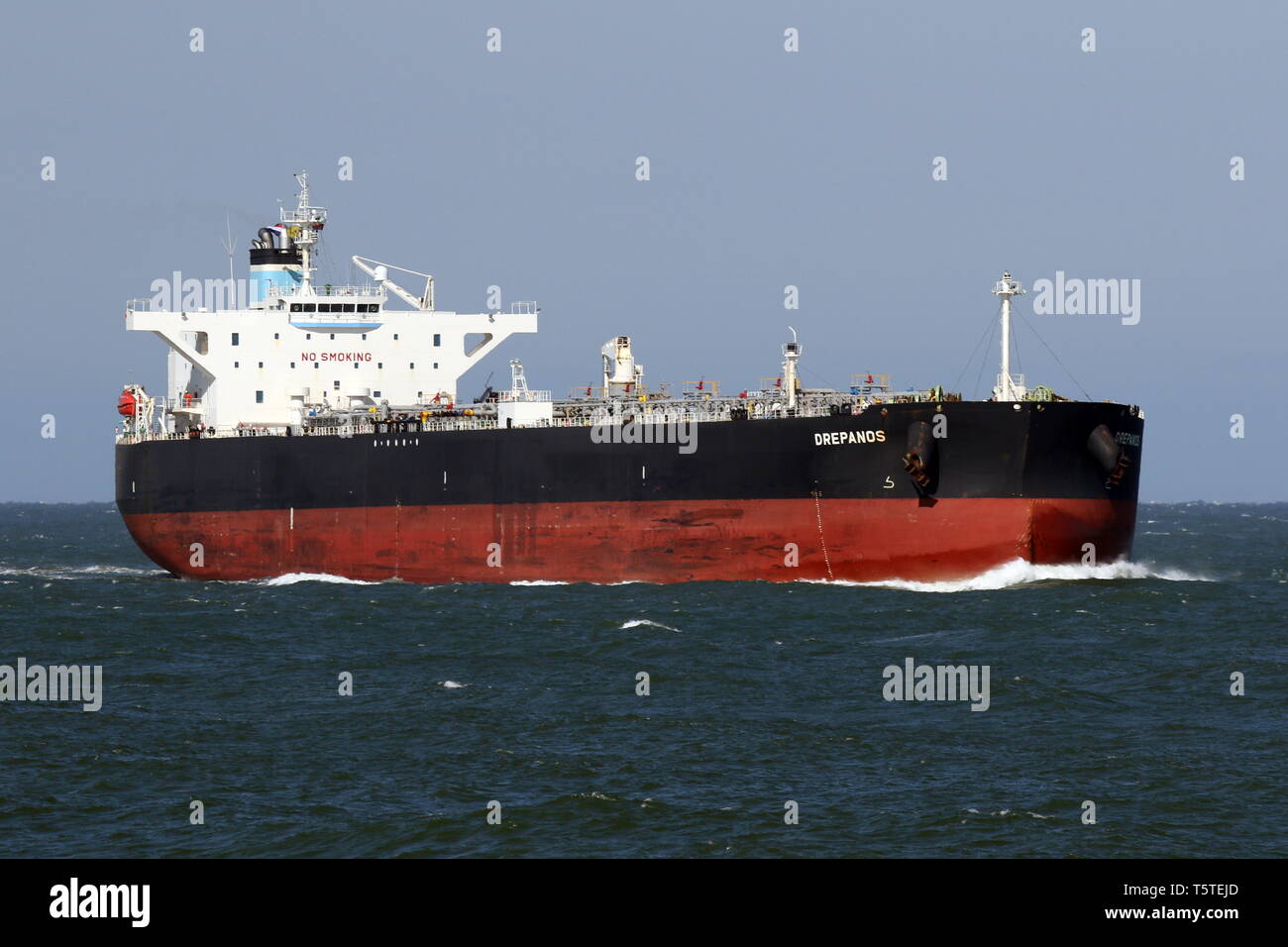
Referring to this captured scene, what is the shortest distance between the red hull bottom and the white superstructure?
4.21 meters

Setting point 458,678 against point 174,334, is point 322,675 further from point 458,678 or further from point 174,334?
point 174,334

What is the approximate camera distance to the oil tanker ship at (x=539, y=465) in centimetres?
3906

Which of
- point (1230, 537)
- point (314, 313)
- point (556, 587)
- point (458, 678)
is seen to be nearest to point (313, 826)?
point (458, 678)

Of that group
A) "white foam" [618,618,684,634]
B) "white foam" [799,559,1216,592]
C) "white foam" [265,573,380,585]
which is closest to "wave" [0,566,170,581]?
"white foam" [265,573,380,585]

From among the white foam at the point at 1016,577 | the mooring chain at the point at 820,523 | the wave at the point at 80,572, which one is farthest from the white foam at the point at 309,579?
the white foam at the point at 1016,577

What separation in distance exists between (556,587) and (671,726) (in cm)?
1777

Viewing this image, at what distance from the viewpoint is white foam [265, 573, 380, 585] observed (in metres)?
47.8

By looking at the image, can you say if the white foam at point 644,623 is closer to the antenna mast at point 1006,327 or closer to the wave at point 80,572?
the antenna mast at point 1006,327

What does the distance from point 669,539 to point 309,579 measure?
1193cm

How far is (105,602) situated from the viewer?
46.0m

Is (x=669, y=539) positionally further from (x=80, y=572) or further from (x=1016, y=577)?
(x=80, y=572)

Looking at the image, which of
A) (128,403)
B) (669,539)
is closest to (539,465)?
(669,539)

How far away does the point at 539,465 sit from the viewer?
145 ft
